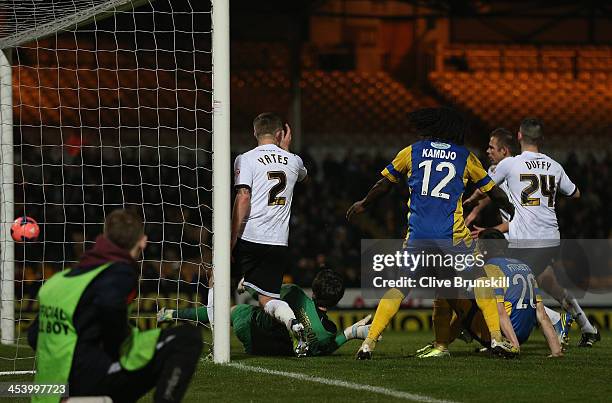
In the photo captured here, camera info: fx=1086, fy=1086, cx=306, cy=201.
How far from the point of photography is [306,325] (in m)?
9.07

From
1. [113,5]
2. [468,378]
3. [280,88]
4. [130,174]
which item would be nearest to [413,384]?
[468,378]

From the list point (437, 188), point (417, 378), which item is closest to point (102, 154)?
point (437, 188)

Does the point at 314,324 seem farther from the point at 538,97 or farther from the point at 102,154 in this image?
the point at 538,97

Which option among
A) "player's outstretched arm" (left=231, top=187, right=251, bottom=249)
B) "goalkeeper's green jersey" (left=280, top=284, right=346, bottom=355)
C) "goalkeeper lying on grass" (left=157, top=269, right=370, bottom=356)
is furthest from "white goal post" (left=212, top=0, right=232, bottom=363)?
"goalkeeper's green jersey" (left=280, top=284, right=346, bottom=355)

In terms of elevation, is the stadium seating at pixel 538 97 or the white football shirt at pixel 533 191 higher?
the stadium seating at pixel 538 97

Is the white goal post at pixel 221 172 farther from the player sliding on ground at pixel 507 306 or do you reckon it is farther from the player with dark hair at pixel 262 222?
the player sliding on ground at pixel 507 306

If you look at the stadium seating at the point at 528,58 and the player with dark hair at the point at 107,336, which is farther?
the stadium seating at the point at 528,58

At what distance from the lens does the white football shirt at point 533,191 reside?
30.8ft

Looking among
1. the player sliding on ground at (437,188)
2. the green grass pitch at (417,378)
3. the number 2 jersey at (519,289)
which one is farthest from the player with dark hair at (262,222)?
the number 2 jersey at (519,289)

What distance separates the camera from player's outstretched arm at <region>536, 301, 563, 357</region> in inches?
348

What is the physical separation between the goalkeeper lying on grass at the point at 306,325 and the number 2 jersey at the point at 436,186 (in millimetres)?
960

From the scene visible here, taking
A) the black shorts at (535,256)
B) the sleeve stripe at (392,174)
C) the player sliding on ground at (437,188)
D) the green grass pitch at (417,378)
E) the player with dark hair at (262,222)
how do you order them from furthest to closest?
1. the black shorts at (535,256)
2. the player with dark hair at (262,222)
3. the sleeve stripe at (392,174)
4. the player sliding on ground at (437,188)
5. the green grass pitch at (417,378)

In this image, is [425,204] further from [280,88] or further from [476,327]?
[280,88]

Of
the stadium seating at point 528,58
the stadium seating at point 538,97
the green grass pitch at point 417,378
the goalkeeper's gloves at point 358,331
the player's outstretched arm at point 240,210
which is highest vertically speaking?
the stadium seating at point 528,58
